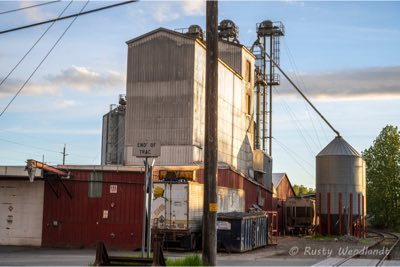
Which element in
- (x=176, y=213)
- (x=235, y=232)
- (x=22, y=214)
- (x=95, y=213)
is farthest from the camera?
(x=22, y=214)

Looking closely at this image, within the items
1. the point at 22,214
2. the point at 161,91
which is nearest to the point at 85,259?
the point at 22,214

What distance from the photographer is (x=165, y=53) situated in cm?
4222

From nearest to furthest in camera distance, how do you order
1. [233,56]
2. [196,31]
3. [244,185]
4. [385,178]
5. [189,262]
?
[189,262]
[244,185]
[233,56]
[196,31]
[385,178]

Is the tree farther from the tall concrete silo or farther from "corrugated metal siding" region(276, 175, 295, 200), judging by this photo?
the tall concrete silo

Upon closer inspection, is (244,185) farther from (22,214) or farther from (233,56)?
(233,56)

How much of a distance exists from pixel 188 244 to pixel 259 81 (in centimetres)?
3475

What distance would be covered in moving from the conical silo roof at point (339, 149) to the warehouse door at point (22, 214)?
75.7 feet

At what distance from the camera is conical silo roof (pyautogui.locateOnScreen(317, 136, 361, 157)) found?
42.6 metres

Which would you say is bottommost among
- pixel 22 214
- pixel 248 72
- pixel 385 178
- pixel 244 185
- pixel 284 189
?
pixel 22 214

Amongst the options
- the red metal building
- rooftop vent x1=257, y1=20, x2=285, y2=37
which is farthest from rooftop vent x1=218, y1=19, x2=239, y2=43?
the red metal building

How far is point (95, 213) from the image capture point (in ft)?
92.9

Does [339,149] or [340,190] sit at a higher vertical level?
[339,149]

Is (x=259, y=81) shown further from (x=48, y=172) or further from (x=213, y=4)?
(x=213, y=4)

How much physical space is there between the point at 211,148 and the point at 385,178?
57672mm
